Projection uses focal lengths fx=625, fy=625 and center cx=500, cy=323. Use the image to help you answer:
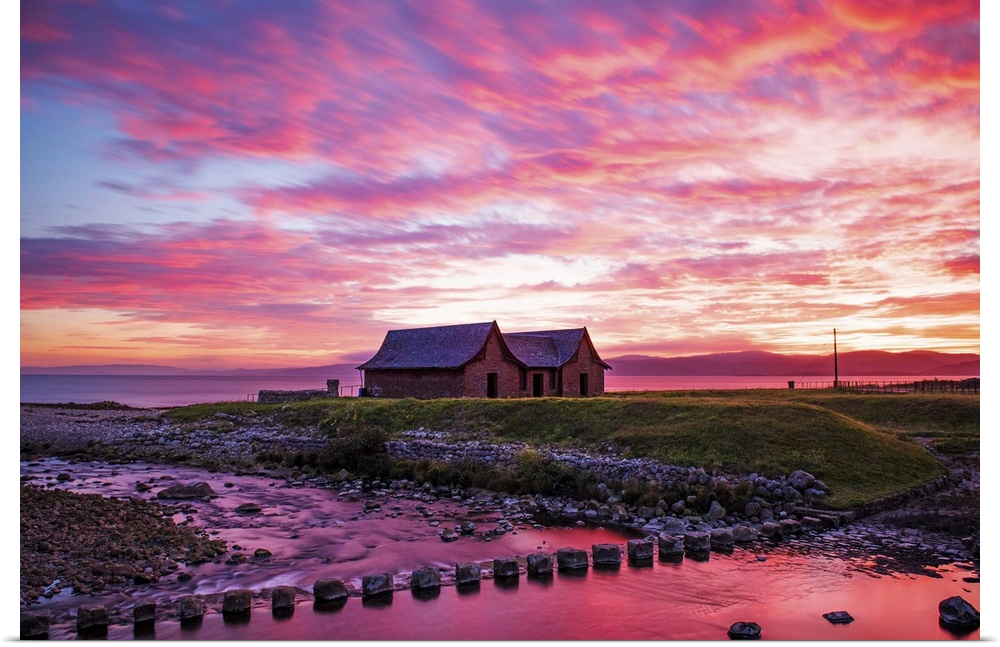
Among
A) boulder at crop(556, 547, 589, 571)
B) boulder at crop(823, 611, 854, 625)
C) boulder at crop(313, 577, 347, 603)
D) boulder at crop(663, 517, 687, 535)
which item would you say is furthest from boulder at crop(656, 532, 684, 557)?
boulder at crop(313, 577, 347, 603)

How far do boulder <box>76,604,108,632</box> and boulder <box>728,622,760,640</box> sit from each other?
9011mm

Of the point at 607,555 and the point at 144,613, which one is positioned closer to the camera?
the point at 144,613

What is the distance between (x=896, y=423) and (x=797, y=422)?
42.2 ft

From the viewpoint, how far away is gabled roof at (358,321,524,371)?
3597 centimetres

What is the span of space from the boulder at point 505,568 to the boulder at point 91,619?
20.2 ft

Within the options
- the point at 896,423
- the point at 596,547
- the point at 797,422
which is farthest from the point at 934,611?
the point at 896,423

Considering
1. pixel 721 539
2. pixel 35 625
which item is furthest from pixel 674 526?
pixel 35 625

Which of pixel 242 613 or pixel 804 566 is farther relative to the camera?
pixel 804 566

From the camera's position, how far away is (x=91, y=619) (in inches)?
358

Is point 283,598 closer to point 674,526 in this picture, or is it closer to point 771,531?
point 674,526

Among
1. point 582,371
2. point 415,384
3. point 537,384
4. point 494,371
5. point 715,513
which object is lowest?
point 715,513

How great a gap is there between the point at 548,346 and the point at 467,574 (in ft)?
101

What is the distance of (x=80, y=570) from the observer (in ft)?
37.0
